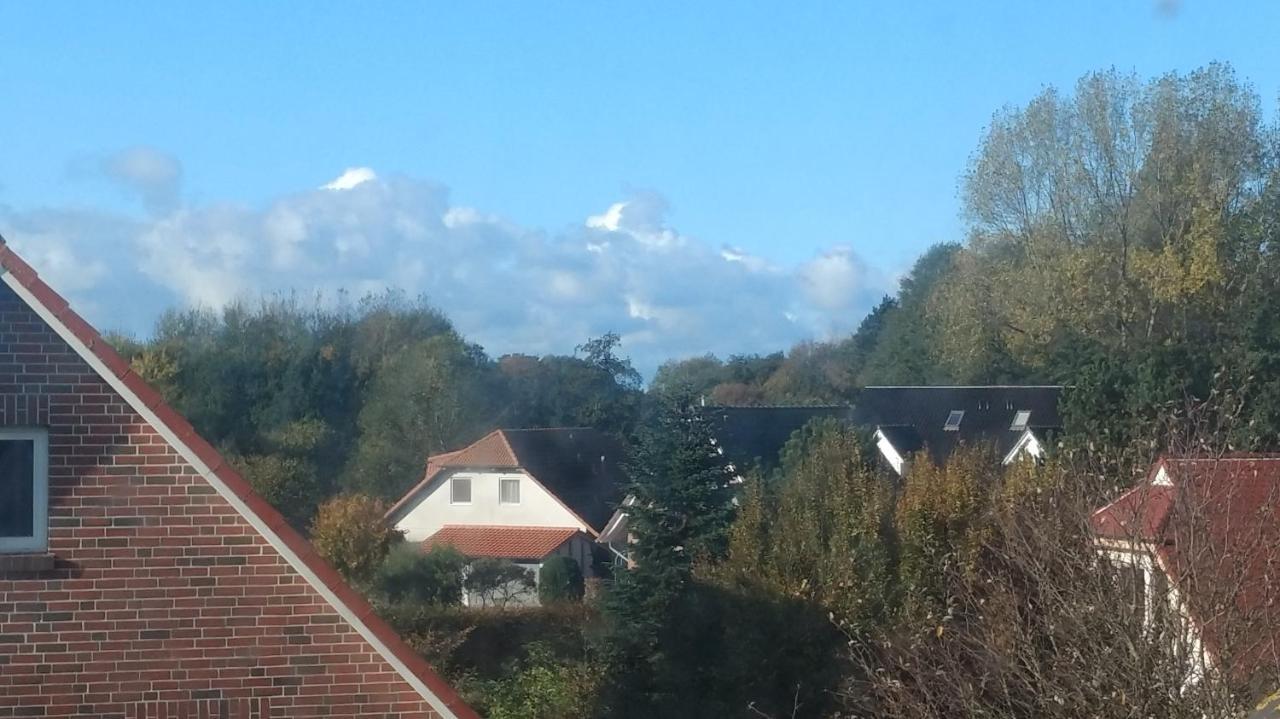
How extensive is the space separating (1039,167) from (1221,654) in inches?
1328

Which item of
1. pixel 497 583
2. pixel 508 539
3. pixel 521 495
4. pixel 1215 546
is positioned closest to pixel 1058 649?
pixel 1215 546

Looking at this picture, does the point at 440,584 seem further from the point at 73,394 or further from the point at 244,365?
the point at 73,394

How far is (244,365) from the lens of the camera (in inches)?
1633

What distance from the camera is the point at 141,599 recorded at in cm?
855

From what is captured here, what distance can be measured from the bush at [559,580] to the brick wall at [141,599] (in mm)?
25078

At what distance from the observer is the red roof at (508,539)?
40.6m

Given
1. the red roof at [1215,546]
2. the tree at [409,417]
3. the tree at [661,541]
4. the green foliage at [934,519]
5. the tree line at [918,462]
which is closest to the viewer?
the red roof at [1215,546]

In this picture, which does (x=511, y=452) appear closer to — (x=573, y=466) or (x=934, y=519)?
(x=573, y=466)

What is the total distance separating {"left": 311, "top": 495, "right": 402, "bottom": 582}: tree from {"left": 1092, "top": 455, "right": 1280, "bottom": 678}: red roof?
25127mm

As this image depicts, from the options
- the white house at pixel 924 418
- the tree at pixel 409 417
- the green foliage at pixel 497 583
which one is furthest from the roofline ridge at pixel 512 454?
the green foliage at pixel 497 583

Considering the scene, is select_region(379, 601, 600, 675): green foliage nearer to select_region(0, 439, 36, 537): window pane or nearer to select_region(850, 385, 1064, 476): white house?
select_region(0, 439, 36, 537): window pane

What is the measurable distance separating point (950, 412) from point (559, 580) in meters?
25.8

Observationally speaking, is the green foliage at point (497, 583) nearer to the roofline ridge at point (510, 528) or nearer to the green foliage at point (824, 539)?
the roofline ridge at point (510, 528)

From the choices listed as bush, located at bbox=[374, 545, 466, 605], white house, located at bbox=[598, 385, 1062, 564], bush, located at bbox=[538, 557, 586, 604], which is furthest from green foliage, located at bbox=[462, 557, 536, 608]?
→ white house, located at bbox=[598, 385, 1062, 564]
